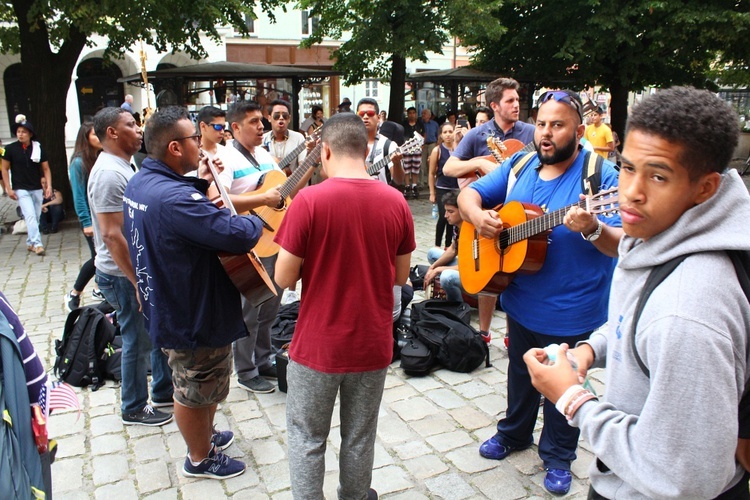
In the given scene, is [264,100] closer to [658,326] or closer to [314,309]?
[314,309]

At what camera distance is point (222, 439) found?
386 cm

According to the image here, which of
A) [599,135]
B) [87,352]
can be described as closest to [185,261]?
[87,352]

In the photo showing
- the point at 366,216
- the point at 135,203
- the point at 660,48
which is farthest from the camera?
the point at 660,48

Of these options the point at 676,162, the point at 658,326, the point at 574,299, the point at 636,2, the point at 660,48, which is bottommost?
the point at 574,299

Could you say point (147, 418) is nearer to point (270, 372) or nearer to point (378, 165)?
point (270, 372)

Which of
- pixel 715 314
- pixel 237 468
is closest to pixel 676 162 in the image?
pixel 715 314

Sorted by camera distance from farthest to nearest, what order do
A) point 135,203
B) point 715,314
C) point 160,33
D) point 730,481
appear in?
point 160,33
point 135,203
point 730,481
point 715,314

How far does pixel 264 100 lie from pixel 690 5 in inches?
399

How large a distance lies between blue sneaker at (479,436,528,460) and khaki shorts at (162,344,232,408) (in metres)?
1.66

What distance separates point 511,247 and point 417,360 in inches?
70.8

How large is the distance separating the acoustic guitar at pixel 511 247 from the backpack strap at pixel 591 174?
0.12 meters

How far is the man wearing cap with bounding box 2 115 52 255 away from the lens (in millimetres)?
9109

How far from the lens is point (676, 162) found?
4.65 ft

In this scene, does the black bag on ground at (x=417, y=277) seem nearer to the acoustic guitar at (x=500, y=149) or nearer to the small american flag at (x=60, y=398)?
the acoustic guitar at (x=500, y=149)
